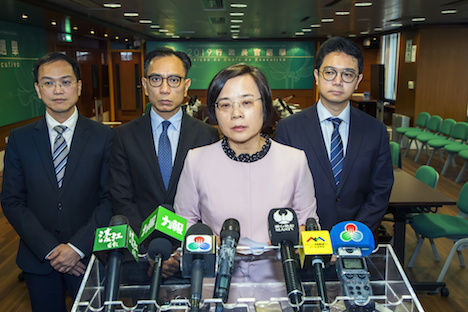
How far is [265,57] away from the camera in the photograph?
17078 millimetres

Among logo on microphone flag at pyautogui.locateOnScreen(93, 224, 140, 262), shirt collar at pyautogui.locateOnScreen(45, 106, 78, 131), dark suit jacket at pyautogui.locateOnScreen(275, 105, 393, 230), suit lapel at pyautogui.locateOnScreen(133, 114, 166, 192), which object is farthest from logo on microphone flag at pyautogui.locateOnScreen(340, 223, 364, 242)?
shirt collar at pyautogui.locateOnScreen(45, 106, 78, 131)

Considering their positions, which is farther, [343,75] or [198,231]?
[343,75]

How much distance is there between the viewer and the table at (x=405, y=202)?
3766 mm

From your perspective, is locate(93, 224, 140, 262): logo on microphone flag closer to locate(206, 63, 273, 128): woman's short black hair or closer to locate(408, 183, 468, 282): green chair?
locate(206, 63, 273, 128): woman's short black hair

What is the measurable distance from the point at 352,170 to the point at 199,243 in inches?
57.5

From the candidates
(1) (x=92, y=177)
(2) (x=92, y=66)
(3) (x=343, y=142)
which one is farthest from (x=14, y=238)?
(2) (x=92, y=66)

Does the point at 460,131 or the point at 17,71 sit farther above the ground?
the point at 17,71

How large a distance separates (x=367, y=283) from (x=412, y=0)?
716cm

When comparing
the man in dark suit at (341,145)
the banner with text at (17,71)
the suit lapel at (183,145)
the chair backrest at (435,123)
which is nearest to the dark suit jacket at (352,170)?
the man in dark suit at (341,145)

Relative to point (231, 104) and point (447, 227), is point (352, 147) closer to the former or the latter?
point (231, 104)

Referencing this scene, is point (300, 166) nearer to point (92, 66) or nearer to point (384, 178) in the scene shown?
point (384, 178)

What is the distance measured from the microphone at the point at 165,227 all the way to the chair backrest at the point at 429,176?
154 inches

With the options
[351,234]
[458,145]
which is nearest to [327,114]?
[351,234]

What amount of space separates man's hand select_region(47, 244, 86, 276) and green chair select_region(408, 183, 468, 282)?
3.20m
